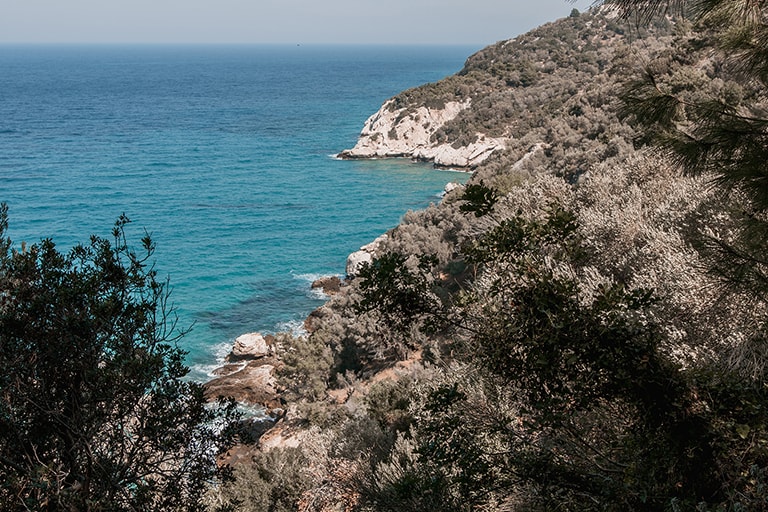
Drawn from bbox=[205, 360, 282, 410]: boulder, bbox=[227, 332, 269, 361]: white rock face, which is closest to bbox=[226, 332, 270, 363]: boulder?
bbox=[227, 332, 269, 361]: white rock face

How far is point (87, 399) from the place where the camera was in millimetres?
5457

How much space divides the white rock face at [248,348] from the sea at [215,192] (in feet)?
3.76

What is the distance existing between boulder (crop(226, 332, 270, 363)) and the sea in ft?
3.68

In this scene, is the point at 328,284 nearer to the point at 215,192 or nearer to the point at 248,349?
the point at 248,349

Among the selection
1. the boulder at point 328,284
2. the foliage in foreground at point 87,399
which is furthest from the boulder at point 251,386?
the foliage in foreground at point 87,399

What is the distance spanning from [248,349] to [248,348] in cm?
4

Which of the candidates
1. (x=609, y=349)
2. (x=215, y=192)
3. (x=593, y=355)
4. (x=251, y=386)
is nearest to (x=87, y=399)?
(x=593, y=355)

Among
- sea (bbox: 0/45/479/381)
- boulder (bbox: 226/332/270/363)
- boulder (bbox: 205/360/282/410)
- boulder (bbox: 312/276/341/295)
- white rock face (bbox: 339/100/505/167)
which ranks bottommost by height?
boulder (bbox: 205/360/282/410)

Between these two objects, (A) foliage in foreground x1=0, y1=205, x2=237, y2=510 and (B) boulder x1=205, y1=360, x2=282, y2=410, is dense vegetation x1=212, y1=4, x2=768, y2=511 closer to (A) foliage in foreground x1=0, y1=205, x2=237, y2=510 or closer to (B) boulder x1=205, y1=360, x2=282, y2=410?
(A) foliage in foreground x1=0, y1=205, x2=237, y2=510

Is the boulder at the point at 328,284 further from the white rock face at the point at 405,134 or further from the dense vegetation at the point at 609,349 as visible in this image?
the white rock face at the point at 405,134

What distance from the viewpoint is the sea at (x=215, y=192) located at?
104 ft

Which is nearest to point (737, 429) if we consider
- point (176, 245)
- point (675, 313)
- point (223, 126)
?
point (675, 313)

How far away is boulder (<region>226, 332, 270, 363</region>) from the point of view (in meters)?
24.4

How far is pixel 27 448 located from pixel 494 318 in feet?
14.6
